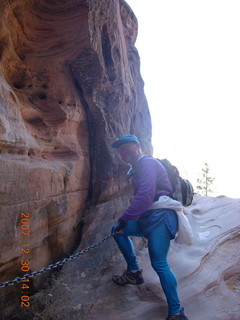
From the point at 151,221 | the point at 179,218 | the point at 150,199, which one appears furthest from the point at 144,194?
the point at 179,218

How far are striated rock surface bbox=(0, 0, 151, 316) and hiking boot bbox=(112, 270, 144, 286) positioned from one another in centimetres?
158

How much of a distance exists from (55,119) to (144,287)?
177 inches

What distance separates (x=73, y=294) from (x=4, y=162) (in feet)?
9.07

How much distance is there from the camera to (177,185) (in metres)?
4.86

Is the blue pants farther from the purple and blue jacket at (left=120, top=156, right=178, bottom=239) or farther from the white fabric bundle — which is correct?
the white fabric bundle

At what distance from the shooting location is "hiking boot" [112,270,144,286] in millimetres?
4784

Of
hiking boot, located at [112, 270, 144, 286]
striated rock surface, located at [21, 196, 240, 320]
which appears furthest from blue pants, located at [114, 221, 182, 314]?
hiking boot, located at [112, 270, 144, 286]

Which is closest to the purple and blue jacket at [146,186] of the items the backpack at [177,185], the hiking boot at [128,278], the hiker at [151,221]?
the hiker at [151,221]

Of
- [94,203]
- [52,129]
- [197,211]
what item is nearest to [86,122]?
[52,129]

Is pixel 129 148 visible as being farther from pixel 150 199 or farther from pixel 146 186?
pixel 150 199

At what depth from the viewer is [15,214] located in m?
4.33

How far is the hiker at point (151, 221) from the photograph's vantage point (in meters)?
3.76

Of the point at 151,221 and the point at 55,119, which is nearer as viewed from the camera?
the point at 151,221

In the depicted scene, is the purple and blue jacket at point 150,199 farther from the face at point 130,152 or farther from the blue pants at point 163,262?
the face at point 130,152
